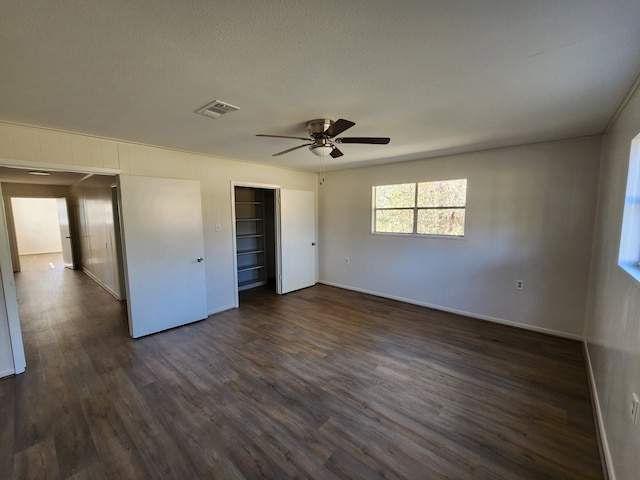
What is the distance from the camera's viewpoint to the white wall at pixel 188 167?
8.70 feet

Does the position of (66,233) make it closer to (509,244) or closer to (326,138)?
(326,138)

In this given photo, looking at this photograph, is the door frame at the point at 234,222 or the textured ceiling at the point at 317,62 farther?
the door frame at the point at 234,222

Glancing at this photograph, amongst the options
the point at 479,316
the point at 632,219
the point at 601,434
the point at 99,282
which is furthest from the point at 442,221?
the point at 99,282

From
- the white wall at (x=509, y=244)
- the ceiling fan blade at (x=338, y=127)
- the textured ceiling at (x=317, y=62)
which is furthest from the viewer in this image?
the white wall at (x=509, y=244)

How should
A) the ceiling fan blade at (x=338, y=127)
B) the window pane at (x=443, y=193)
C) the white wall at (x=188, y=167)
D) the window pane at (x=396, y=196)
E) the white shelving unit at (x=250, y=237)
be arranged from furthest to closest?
the white shelving unit at (x=250, y=237)
the window pane at (x=396, y=196)
the window pane at (x=443, y=193)
the white wall at (x=188, y=167)
the ceiling fan blade at (x=338, y=127)

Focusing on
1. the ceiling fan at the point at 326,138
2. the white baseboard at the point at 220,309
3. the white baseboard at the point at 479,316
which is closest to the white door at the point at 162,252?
the white baseboard at the point at 220,309

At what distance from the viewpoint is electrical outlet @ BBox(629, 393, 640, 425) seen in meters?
1.27

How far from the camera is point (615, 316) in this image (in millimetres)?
1886

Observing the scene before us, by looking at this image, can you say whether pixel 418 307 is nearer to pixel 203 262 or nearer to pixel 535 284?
pixel 535 284

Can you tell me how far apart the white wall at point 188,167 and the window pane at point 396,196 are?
1.66 m

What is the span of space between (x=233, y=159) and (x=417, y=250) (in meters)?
3.36

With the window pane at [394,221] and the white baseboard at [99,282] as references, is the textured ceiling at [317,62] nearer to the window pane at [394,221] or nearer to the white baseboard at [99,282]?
the window pane at [394,221]

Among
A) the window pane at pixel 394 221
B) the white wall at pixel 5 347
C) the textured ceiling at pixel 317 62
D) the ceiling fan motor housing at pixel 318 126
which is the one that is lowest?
the white wall at pixel 5 347

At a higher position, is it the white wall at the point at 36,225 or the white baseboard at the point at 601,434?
the white wall at the point at 36,225
